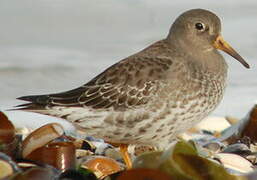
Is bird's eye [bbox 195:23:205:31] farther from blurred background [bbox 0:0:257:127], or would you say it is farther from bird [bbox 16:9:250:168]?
blurred background [bbox 0:0:257:127]

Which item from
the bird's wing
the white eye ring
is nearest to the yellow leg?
the bird's wing

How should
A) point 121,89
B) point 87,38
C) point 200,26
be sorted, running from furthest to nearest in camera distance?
1. point 87,38
2. point 200,26
3. point 121,89

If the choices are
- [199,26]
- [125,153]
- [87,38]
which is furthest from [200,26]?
[87,38]

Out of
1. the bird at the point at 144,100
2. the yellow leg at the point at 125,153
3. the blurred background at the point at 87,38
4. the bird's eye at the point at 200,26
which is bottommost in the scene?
the blurred background at the point at 87,38

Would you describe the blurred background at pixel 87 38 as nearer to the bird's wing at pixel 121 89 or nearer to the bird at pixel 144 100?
the bird at pixel 144 100

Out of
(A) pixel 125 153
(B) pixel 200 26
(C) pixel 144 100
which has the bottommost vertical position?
(A) pixel 125 153

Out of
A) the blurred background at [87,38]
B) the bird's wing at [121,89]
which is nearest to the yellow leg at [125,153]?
the bird's wing at [121,89]

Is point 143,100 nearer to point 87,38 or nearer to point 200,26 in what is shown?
point 200,26
